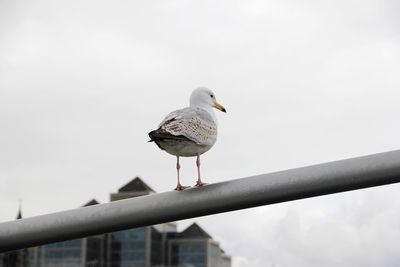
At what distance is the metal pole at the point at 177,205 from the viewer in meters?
2.25

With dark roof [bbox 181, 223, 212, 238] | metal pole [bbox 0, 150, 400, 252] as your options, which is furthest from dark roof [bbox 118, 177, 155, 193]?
metal pole [bbox 0, 150, 400, 252]

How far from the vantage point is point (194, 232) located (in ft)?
433

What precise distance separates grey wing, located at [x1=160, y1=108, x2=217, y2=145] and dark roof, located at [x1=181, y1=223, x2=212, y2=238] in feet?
419

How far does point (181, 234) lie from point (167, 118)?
12830 cm

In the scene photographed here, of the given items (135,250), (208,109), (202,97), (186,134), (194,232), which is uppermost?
(194,232)

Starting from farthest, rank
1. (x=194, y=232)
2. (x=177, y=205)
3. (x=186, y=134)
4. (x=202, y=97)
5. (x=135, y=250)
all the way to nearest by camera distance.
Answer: (x=194, y=232)
(x=135, y=250)
(x=202, y=97)
(x=186, y=134)
(x=177, y=205)

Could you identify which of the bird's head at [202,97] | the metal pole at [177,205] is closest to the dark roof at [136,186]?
the bird's head at [202,97]

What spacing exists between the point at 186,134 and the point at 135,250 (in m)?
124

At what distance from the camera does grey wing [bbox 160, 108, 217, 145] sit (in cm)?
369

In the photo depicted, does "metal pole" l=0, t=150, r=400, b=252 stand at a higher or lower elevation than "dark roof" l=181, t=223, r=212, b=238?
lower

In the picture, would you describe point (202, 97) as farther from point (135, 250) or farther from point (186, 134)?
point (135, 250)

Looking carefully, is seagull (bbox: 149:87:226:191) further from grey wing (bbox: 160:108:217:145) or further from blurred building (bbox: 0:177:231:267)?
blurred building (bbox: 0:177:231:267)

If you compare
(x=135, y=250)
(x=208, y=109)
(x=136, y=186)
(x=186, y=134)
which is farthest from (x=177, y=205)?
(x=136, y=186)

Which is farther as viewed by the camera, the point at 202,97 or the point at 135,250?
the point at 135,250
